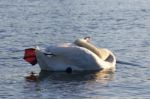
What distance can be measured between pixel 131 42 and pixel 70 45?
960cm

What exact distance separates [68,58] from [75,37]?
12.3 meters

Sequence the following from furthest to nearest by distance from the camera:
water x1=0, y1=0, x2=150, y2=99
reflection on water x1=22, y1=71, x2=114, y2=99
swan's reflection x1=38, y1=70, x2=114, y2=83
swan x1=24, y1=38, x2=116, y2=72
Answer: swan x1=24, y1=38, x2=116, y2=72
swan's reflection x1=38, y1=70, x2=114, y2=83
water x1=0, y1=0, x2=150, y2=99
reflection on water x1=22, y1=71, x2=114, y2=99

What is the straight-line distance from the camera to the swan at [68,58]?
1240 inches

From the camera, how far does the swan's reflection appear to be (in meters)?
30.9

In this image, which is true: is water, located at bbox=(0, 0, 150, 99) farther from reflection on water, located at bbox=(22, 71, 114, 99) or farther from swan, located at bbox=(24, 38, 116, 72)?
swan, located at bbox=(24, 38, 116, 72)

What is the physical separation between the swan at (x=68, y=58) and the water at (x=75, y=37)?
1.53ft

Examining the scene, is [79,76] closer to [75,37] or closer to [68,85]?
[68,85]

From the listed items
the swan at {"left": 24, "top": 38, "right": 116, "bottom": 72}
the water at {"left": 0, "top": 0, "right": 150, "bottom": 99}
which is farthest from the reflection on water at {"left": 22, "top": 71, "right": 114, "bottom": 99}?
the swan at {"left": 24, "top": 38, "right": 116, "bottom": 72}

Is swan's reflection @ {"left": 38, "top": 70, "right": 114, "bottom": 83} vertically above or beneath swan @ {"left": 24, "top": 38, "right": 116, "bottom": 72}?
beneath

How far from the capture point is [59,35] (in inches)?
1762

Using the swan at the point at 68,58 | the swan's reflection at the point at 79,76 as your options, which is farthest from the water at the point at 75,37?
the swan at the point at 68,58

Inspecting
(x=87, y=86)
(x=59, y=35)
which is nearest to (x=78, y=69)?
(x=87, y=86)

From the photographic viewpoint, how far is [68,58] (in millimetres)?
31703

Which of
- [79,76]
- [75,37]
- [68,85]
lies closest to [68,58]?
[79,76]
